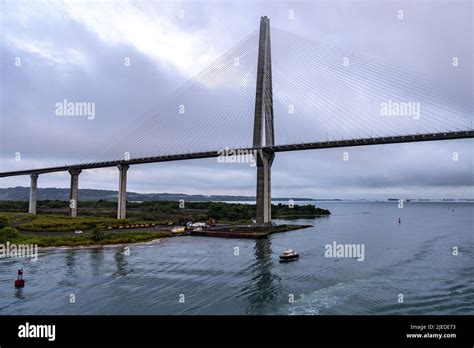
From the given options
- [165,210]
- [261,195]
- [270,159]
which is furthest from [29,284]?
[165,210]

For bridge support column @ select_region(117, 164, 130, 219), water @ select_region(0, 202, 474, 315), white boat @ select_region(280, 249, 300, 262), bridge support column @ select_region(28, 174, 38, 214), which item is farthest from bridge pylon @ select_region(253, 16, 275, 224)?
bridge support column @ select_region(28, 174, 38, 214)

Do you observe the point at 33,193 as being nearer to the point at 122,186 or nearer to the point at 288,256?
the point at 122,186

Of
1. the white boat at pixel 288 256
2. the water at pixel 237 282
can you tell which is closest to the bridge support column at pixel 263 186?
the water at pixel 237 282

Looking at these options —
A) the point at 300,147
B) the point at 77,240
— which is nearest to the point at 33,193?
the point at 77,240

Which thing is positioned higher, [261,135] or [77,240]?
[261,135]

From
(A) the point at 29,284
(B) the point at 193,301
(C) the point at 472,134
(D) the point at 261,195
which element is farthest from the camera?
(D) the point at 261,195

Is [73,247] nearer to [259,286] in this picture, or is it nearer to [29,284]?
[29,284]

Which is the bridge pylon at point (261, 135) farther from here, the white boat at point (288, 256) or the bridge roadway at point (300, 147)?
the white boat at point (288, 256)

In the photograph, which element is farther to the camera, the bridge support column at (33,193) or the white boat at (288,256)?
the bridge support column at (33,193)
